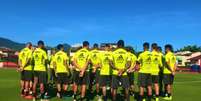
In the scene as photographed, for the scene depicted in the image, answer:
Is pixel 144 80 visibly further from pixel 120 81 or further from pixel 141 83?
pixel 120 81

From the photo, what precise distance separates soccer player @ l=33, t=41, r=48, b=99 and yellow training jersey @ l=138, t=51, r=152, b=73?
12.4 feet

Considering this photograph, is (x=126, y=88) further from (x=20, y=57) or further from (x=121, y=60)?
(x=20, y=57)

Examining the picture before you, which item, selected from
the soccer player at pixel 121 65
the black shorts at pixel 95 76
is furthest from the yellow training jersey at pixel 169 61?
the soccer player at pixel 121 65

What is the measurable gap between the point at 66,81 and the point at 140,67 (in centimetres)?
312

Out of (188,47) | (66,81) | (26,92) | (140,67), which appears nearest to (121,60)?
(140,67)

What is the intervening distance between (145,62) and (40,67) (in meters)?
4.13

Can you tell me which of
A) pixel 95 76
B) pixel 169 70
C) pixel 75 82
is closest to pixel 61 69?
pixel 75 82

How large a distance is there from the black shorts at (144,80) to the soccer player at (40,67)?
12.3 feet

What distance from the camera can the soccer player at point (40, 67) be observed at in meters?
20.1

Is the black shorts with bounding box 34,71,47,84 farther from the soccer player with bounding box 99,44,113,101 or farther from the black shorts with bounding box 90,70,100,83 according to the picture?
the soccer player with bounding box 99,44,113,101

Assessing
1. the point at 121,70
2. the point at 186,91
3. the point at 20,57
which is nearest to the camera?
the point at 121,70

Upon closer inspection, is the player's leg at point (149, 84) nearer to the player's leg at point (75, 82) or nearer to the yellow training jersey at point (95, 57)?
the yellow training jersey at point (95, 57)

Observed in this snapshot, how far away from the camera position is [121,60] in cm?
1848

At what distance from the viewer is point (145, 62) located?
782 inches
